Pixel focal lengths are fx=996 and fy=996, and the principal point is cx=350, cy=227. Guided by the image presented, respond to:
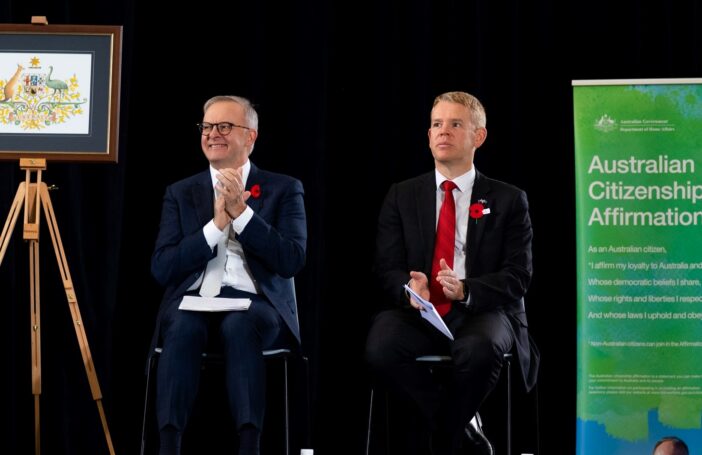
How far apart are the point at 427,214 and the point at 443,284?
41 centimetres

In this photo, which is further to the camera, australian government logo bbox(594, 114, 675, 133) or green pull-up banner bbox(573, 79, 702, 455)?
australian government logo bbox(594, 114, 675, 133)

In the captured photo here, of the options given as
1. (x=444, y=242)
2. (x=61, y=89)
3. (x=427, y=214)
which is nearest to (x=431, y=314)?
(x=444, y=242)

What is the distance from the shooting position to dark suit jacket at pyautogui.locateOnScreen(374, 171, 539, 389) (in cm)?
376

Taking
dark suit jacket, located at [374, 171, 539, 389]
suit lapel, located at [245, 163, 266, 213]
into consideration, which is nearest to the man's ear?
dark suit jacket, located at [374, 171, 539, 389]

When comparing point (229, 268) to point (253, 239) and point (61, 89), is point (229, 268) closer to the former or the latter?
point (253, 239)

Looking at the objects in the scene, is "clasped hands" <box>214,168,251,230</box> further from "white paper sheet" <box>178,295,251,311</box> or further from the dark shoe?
the dark shoe

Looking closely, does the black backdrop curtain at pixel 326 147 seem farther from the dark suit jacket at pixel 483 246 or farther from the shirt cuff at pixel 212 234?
the shirt cuff at pixel 212 234

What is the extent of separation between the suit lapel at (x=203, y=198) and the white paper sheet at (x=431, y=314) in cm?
86

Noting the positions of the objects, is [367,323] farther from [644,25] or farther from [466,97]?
[644,25]

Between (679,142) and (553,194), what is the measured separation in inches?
24.3

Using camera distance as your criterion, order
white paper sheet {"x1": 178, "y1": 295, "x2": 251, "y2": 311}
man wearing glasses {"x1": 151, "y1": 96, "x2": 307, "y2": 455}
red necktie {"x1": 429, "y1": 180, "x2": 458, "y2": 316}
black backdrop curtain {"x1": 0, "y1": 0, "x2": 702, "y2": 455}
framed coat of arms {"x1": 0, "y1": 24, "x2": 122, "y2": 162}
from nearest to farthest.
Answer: man wearing glasses {"x1": 151, "y1": 96, "x2": 307, "y2": 455}
white paper sheet {"x1": 178, "y1": 295, "x2": 251, "y2": 311}
red necktie {"x1": 429, "y1": 180, "x2": 458, "y2": 316}
framed coat of arms {"x1": 0, "y1": 24, "x2": 122, "y2": 162}
black backdrop curtain {"x1": 0, "y1": 0, "x2": 702, "y2": 455}

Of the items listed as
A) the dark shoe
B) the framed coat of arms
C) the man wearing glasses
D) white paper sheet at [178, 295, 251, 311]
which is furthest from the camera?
the framed coat of arms

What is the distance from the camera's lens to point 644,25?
4.50 m

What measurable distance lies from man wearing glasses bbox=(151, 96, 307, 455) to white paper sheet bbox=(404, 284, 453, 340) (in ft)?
1.74
